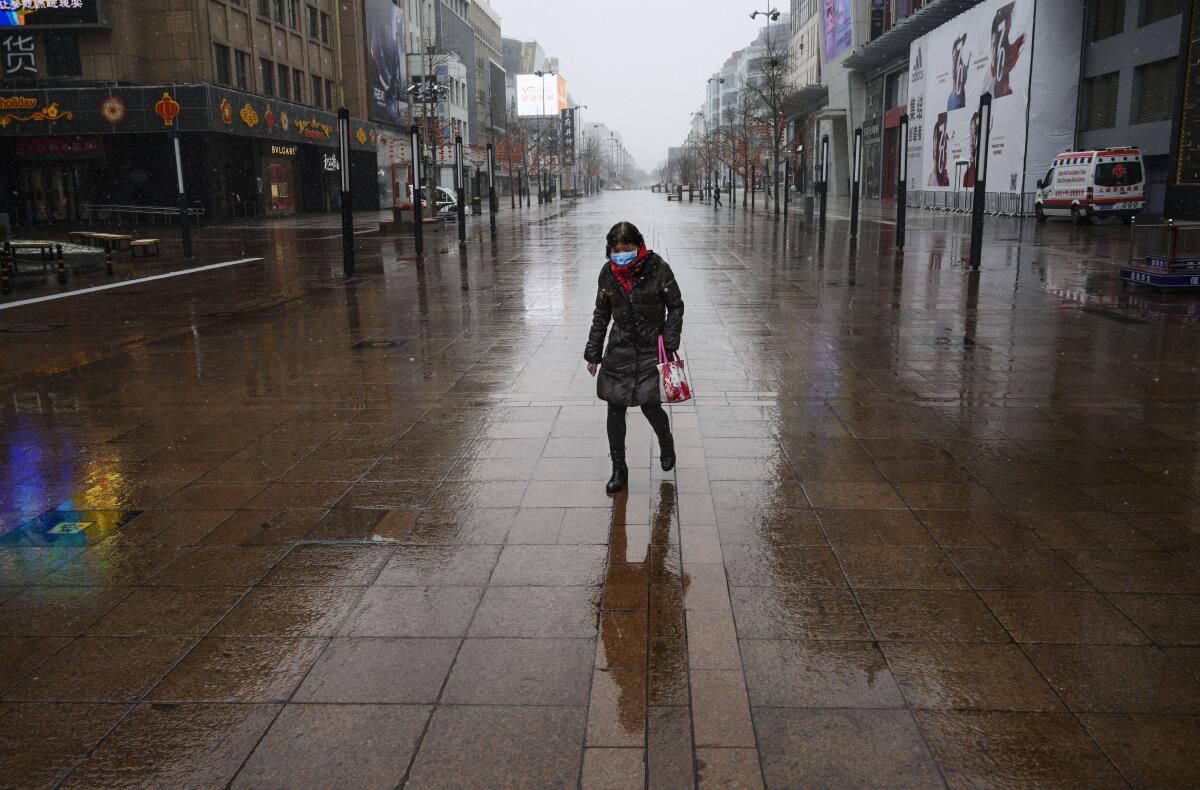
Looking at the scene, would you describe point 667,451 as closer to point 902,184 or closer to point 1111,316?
point 1111,316

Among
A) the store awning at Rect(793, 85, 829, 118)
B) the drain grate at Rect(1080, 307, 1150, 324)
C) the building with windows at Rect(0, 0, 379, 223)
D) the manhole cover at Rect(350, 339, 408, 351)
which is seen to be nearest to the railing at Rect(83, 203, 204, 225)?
the building with windows at Rect(0, 0, 379, 223)

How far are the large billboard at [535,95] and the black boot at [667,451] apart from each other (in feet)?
501

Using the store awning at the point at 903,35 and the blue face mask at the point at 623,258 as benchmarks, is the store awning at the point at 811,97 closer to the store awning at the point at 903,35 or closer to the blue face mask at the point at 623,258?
the store awning at the point at 903,35

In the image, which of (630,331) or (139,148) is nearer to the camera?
(630,331)

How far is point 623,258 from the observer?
5551 mm

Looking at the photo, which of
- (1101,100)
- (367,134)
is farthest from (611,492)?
(367,134)

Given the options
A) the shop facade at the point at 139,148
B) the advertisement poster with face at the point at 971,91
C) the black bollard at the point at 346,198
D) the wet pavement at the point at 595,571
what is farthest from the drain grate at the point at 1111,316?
the shop facade at the point at 139,148

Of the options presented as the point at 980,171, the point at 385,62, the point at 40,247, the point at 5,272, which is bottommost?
the point at 5,272

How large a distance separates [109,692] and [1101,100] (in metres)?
39.2

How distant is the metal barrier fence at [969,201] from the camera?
36906 millimetres

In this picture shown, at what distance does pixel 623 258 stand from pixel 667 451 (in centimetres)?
126

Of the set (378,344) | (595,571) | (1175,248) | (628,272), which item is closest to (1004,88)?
(1175,248)

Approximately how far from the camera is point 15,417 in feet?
25.8

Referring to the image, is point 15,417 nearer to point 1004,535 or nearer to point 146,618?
point 146,618
